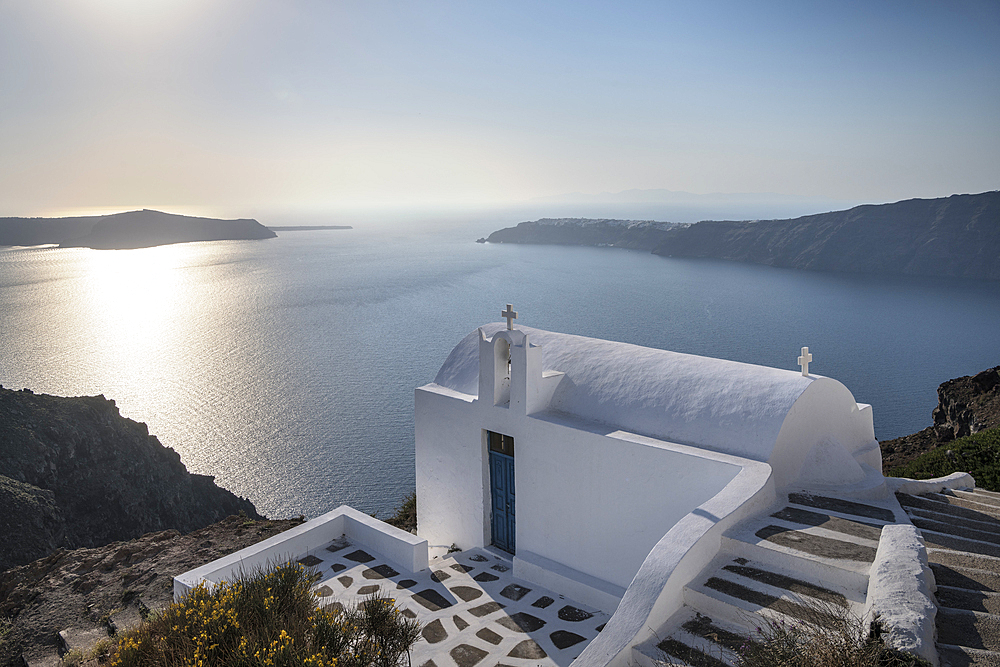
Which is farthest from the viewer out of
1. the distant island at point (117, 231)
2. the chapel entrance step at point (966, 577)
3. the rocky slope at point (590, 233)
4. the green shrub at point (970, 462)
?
the rocky slope at point (590, 233)

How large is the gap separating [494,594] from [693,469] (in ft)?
8.13

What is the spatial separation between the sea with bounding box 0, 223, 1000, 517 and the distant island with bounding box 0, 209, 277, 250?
633 centimetres

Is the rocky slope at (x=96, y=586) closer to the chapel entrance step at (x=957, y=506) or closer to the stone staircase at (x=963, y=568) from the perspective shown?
the stone staircase at (x=963, y=568)

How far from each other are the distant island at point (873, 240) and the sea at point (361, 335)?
2.84 m

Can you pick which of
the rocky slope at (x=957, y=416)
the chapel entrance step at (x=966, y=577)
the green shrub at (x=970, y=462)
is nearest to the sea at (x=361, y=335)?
the rocky slope at (x=957, y=416)

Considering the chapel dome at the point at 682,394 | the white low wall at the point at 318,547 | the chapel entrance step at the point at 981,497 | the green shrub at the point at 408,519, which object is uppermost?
the chapel dome at the point at 682,394

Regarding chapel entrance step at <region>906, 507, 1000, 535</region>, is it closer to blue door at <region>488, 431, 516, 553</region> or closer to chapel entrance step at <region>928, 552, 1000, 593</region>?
chapel entrance step at <region>928, 552, 1000, 593</region>

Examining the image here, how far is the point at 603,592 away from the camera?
20.4 feet

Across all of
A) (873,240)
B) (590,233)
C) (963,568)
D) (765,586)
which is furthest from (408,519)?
(590,233)

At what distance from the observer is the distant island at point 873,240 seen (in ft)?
199

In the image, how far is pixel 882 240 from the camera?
2643 inches

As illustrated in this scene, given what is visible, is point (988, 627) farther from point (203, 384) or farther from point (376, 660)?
point (203, 384)

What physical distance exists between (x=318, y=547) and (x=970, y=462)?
1026cm

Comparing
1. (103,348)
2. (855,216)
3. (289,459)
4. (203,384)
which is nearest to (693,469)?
(289,459)
